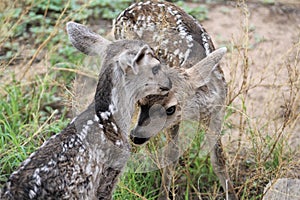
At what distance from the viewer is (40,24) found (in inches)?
308

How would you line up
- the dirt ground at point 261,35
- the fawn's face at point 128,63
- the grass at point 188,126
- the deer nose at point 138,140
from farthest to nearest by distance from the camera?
1. the dirt ground at point 261,35
2. the grass at point 188,126
3. the deer nose at point 138,140
4. the fawn's face at point 128,63

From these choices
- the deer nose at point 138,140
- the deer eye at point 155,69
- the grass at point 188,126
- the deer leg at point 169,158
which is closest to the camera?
the deer eye at point 155,69

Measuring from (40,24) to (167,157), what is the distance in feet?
9.83

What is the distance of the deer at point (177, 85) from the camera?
4.94 metres

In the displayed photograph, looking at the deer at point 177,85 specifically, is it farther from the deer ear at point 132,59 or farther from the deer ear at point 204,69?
the deer ear at point 132,59

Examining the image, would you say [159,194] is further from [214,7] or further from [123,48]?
[214,7]

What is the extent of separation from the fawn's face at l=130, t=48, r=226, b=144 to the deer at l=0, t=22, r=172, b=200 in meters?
0.34

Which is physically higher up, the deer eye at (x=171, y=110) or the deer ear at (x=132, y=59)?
the deer ear at (x=132, y=59)

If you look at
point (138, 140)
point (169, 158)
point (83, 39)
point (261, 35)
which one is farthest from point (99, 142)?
point (261, 35)

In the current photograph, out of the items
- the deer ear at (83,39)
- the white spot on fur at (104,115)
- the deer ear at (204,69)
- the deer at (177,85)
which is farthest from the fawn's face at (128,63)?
the deer ear at (204,69)

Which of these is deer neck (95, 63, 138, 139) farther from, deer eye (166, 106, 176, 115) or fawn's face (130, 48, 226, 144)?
deer eye (166, 106, 176, 115)

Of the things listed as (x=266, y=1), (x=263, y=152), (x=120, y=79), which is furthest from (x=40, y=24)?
(x=120, y=79)

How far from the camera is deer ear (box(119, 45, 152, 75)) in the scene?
4029 mm

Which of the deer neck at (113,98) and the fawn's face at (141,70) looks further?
the deer neck at (113,98)
